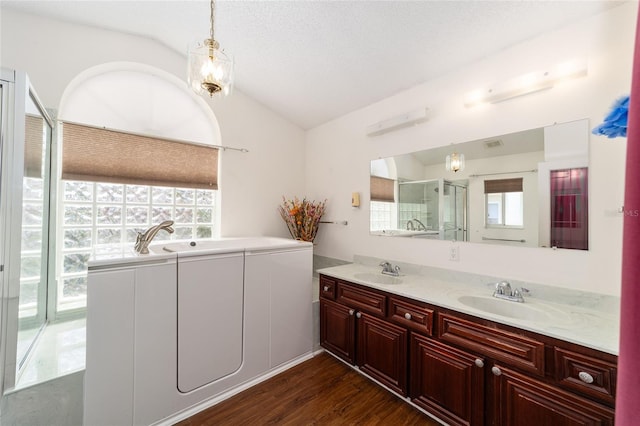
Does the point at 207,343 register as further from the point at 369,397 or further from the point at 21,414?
the point at 369,397

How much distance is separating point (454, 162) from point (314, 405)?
216cm

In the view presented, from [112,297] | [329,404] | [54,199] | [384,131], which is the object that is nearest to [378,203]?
[384,131]

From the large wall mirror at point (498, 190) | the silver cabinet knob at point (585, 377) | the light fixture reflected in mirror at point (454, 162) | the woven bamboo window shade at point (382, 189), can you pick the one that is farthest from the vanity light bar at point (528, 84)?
the silver cabinet knob at point (585, 377)

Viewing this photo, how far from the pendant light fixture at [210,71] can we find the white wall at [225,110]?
137 centimetres

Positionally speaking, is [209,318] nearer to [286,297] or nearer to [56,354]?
[286,297]

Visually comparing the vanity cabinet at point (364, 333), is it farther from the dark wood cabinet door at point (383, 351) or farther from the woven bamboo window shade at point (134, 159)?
the woven bamboo window shade at point (134, 159)

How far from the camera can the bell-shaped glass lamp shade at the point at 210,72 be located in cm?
145

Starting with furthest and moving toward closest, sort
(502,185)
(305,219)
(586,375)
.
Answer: (305,219), (502,185), (586,375)

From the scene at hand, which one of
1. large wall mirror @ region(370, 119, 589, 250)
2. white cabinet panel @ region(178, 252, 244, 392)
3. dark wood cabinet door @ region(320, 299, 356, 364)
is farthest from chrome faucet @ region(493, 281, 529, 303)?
white cabinet panel @ region(178, 252, 244, 392)

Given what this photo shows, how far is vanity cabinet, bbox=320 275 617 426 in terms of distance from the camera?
1177 millimetres

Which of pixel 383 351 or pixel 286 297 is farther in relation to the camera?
pixel 286 297

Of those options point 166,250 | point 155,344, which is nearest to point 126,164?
point 166,250

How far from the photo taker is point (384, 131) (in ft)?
8.49

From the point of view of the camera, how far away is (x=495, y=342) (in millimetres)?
1425
